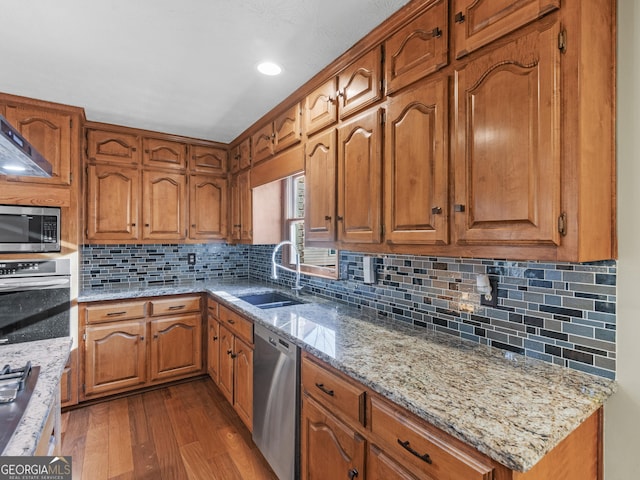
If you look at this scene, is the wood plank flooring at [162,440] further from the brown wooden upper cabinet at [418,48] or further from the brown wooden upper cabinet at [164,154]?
the brown wooden upper cabinet at [418,48]

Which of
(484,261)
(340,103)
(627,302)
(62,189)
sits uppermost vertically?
(340,103)

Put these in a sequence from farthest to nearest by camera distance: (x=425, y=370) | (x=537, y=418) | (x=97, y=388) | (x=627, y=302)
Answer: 1. (x=97, y=388)
2. (x=425, y=370)
3. (x=627, y=302)
4. (x=537, y=418)

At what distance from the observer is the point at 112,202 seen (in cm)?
300

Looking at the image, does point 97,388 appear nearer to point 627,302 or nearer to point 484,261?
point 484,261

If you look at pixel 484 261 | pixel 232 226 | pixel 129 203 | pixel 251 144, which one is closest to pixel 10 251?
pixel 129 203

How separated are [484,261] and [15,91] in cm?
314

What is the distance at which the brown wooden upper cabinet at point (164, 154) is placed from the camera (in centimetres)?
315

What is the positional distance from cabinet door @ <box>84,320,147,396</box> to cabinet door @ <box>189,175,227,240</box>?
3.40 feet

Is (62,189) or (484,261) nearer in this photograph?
(484,261)

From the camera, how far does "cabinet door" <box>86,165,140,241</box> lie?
291 centimetres

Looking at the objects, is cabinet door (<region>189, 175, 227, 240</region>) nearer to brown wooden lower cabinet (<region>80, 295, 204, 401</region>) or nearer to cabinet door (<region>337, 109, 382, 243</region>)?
brown wooden lower cabinet (<region>80, 295, 204, 401</region>)

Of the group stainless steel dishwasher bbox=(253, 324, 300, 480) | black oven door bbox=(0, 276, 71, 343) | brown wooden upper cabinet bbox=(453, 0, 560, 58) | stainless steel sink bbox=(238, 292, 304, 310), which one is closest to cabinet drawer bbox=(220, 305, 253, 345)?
stainless steel dishwasher bbox=(253, 324, 300, 480)

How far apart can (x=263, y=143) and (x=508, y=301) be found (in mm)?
2144

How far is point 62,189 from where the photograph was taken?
2.56 m
